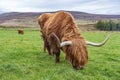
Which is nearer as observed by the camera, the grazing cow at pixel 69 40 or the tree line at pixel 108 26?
the grazing cow at pixel 69 40

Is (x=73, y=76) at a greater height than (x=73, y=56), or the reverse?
(x=73, y=56)

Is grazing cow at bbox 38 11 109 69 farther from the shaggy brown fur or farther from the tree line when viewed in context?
the tree line

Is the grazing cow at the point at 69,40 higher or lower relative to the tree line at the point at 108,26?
higher

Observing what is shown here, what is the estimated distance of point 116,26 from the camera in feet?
288

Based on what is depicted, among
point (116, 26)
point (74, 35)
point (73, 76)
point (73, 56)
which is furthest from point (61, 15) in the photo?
point (116, 26)

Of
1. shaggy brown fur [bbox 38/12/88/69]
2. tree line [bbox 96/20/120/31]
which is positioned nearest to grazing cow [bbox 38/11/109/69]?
shaggy brown fur [bbox 38/12/88/69]

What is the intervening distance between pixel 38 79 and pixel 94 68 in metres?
2.95

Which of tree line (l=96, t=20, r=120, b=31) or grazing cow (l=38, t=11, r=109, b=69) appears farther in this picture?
tree line (l=96, t=20, r=120, b=31)

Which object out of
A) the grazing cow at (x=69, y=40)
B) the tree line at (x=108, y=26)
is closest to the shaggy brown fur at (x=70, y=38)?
the grazing cow at (x=69, y=40)

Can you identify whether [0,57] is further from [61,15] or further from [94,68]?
[94,68]

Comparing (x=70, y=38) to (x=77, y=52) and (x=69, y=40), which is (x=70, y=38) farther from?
(x=77, y=52)

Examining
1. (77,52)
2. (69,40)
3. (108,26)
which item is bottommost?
(108,26)

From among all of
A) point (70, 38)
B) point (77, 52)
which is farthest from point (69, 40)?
point (77, 52)

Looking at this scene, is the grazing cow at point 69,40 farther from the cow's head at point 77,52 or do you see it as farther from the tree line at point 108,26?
the tree line at point 108,26
